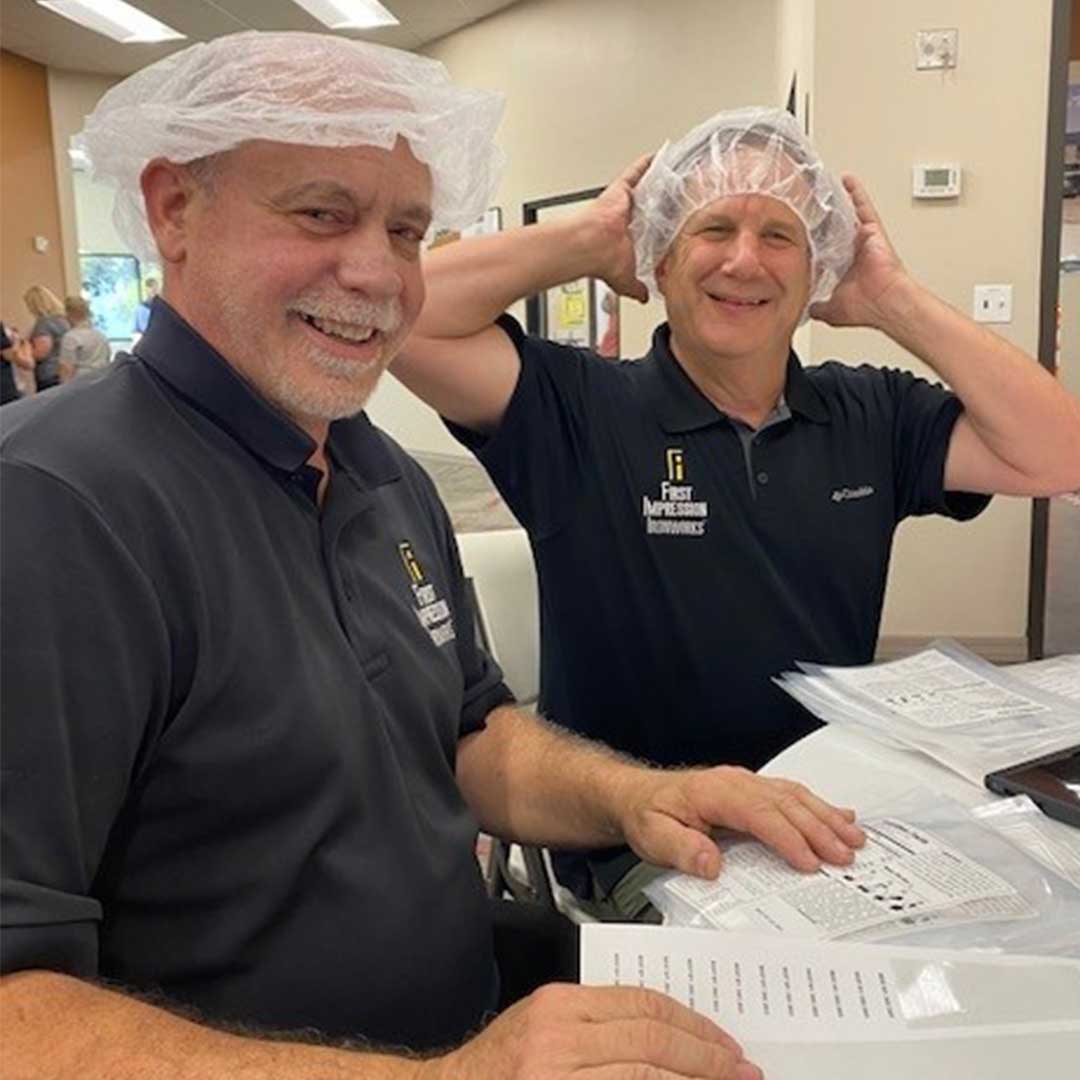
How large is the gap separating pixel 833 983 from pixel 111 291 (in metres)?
11.6

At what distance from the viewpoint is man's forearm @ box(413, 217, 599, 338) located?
1.66 m

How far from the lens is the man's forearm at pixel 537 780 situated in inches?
47.2

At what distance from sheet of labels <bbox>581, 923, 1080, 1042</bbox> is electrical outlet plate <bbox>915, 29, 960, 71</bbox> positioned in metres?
2.98

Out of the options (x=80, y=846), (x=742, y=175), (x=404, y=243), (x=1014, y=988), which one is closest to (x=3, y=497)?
(x=80, y=846)

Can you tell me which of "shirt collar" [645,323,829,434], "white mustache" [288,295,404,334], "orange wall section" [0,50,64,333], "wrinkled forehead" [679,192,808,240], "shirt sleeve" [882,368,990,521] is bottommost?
"shirt sleeve" [882,368,990,521]

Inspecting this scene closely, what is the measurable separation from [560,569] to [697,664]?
25 centimetres

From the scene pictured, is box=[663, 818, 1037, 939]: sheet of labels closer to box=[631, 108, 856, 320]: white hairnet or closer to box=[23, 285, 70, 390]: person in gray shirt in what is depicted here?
box=[631, 108, 856, 320]: white hairnet

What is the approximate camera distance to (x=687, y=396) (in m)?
1.68

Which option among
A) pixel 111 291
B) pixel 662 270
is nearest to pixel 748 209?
pixel 662 270

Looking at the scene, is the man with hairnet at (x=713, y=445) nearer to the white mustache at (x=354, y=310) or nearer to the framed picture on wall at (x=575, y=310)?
the white mustache at (x=354, y=310)

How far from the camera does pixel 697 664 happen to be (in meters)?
1.58

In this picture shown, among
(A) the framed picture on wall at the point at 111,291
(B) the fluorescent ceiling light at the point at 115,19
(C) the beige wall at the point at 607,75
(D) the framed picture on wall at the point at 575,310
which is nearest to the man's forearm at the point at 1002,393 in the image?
(C) the beige wall at the point at 607,75

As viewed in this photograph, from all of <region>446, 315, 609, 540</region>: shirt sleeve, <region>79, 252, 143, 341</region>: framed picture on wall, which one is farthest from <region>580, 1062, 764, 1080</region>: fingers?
<region>79, 252, 143, 341</region>: framed picture on wall

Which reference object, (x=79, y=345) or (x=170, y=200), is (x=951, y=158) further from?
(x=79, y=345)
